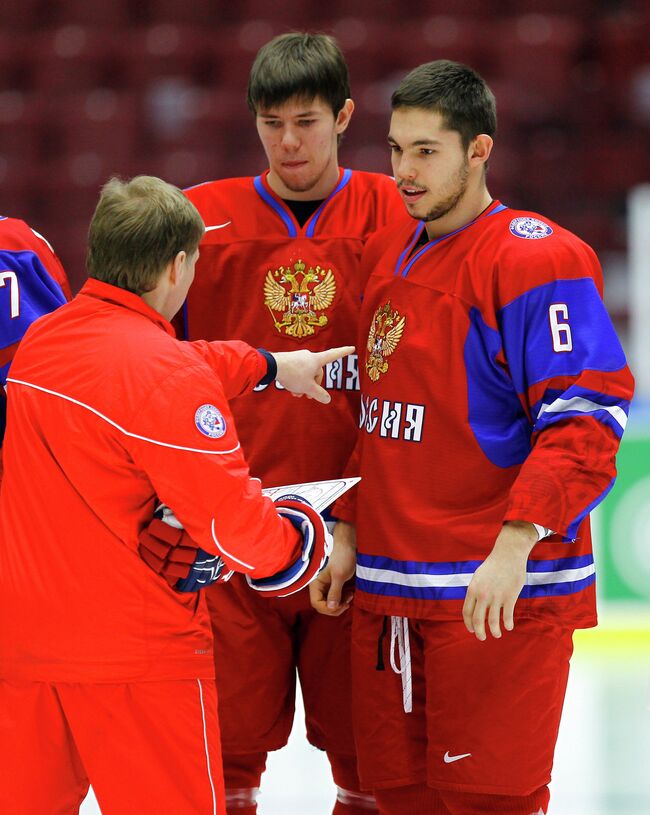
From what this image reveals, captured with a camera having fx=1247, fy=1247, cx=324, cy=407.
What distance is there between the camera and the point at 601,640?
5172 millimetres

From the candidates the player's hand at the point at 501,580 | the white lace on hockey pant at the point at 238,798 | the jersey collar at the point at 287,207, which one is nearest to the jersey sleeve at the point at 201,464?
the player's hand at the point at 501,580

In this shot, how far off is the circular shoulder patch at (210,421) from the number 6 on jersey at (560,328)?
59cm

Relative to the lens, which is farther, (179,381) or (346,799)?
(346,799)

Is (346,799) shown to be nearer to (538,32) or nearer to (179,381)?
(179,381)

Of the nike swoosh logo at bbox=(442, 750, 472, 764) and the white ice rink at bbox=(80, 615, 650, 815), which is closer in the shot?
the nike swoosh logo at bbox=(442, 750, 472, 764)

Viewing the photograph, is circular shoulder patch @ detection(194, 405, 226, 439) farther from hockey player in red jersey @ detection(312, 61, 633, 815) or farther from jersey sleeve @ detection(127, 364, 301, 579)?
hockey player in red jersey @ detection(312, 61, 633, 815)

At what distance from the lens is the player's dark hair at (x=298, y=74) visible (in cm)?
252

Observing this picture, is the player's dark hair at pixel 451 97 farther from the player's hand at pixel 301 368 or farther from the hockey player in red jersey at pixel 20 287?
the hockey player in red jersey at pixel 20 287

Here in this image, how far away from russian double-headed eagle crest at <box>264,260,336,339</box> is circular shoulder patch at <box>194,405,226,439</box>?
73cm

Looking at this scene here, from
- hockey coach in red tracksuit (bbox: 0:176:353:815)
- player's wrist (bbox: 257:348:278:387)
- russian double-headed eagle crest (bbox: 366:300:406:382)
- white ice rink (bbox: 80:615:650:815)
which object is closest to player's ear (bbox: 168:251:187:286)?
hockey coach in red tracksuit (bbox: 0:176:353:815)

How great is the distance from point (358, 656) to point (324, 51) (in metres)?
1.22

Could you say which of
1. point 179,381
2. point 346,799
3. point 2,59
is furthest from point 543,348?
point 2,59

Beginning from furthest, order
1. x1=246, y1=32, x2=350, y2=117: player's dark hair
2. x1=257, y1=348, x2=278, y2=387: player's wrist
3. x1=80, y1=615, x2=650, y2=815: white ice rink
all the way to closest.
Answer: x1=80, y1=615, x2=650, y2=815: white ice rink < x1=246, y1=32, x2=350, y2=117: player's dark hair < x1=257, y1=348, x2=278, y2=387: player's wrist

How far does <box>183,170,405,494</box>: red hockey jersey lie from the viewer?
2.55m
